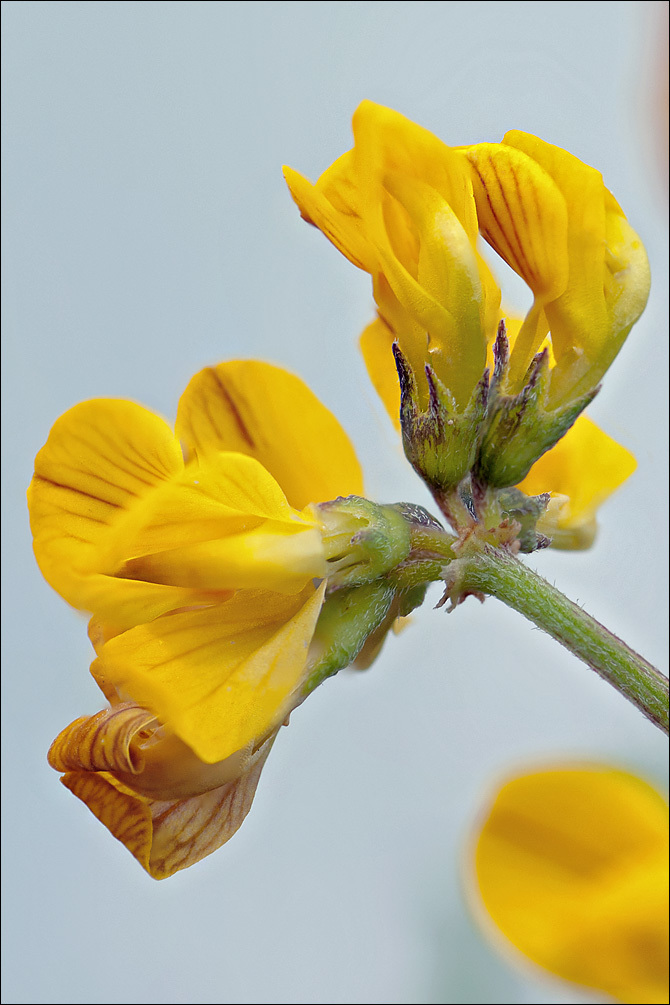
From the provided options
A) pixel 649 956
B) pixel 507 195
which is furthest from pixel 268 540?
pixel 649 956

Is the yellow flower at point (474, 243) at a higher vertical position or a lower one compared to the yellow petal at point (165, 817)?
higher

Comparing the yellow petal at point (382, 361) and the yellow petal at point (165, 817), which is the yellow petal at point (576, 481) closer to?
the yellow petal at point (382, 361)

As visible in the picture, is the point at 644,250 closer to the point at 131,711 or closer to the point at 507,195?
the point at 507,195

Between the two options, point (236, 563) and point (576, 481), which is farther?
point (576, 481)

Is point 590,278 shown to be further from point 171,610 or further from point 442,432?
point 171,610

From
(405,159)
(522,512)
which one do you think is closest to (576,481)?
(522,512)

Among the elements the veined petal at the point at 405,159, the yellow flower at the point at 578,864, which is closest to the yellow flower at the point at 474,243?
the veined petal at the point at 405,159
